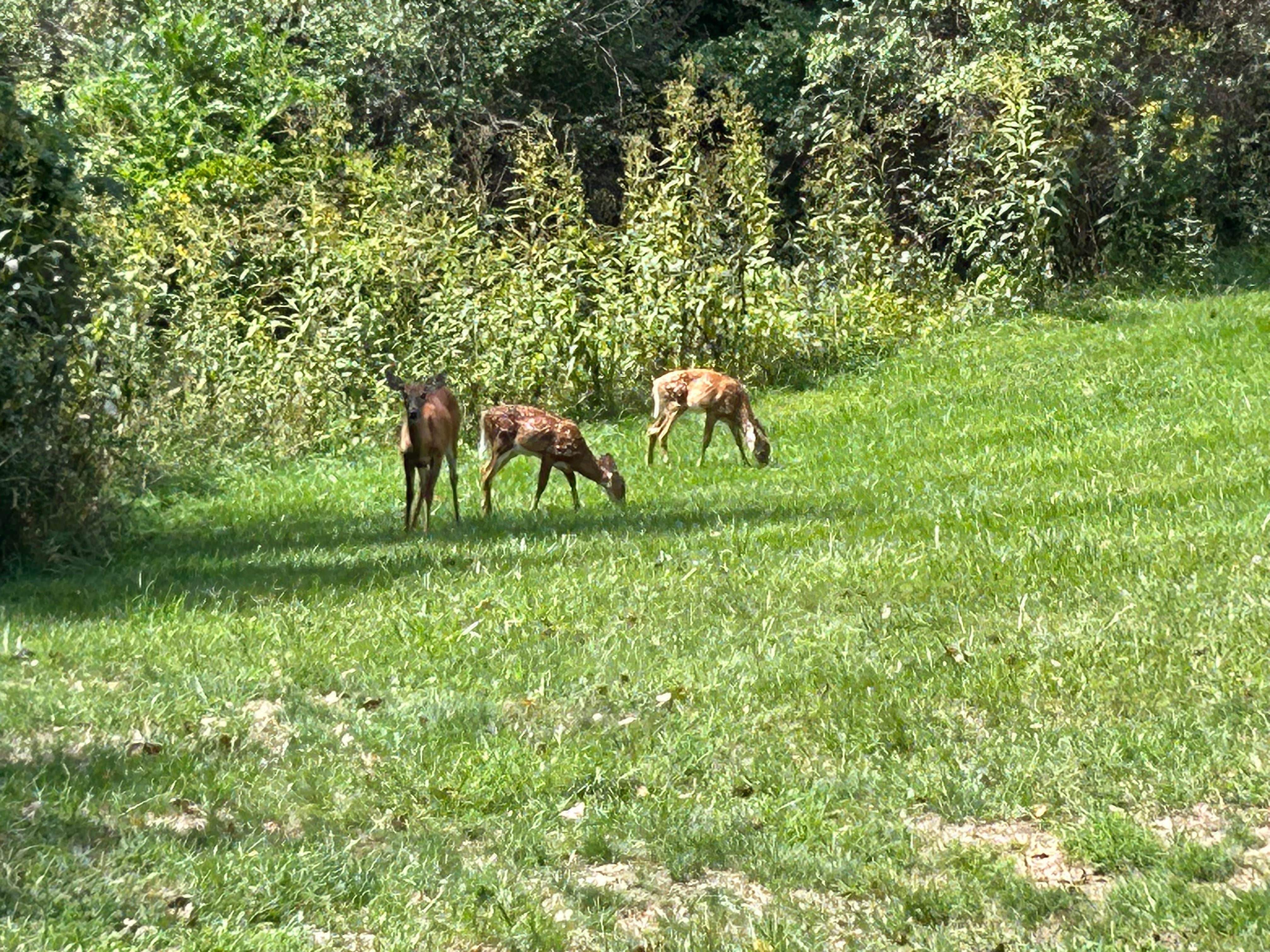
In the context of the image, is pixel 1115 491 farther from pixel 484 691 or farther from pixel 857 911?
pixel 857 911

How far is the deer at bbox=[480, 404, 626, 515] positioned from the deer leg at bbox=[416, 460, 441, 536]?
63cm

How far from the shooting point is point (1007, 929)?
479cm

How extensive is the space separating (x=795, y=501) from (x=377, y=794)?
5905mm

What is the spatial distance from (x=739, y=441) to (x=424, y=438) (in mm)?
3271

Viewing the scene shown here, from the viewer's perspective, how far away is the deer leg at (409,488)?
455 inches

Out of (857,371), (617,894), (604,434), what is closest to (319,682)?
(617,894)

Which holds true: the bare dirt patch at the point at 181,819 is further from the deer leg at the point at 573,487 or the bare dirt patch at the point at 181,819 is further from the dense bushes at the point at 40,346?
the deer leg at the point at 573,487

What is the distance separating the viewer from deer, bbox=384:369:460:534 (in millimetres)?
11531

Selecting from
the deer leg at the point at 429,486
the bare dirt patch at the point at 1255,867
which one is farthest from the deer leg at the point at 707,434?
the bare dirt patch at the point at 1255,867

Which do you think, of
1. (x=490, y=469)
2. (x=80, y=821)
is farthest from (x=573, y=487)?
(x=80, y=821)

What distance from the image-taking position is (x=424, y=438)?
11633mm

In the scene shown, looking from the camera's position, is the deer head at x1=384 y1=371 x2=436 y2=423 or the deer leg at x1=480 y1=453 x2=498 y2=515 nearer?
the deer head at x1=384 y1=371 x2=436 y2=423

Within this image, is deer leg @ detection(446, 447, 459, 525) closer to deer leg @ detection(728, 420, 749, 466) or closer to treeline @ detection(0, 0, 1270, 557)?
treeline @ detection(0, 0, 1270, 557)

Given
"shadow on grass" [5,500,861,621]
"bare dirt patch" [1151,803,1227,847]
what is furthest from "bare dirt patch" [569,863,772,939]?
"shadow on grass" [5,500,861,621]
